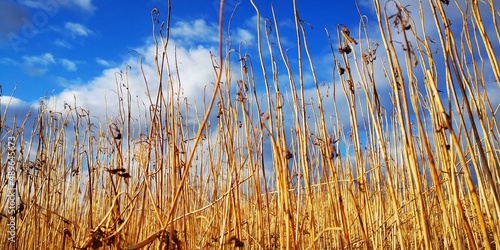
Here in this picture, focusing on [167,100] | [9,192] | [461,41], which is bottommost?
[9,192]

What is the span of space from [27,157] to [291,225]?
1714mm

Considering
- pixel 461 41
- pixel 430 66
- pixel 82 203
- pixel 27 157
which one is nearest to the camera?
pixel 430 66

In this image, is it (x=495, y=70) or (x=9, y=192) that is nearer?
(x=495, y=70)

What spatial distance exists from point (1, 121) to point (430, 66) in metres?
1.71

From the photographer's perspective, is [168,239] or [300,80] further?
[300,80]

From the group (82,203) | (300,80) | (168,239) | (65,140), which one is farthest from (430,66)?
(65,140)

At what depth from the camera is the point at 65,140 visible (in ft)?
8.51

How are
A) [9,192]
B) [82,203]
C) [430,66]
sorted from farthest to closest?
[82,203] < [9,192] < [430,66]

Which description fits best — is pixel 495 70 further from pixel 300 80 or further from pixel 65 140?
pixel 65 140

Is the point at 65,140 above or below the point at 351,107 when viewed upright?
above

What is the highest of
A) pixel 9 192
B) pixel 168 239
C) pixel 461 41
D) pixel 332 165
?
pixel 461 41

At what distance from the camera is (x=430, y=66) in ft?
3.03

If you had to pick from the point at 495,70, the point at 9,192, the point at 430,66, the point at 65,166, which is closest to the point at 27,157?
the point at 9,192

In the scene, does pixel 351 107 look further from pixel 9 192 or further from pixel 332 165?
pixel 9 192
